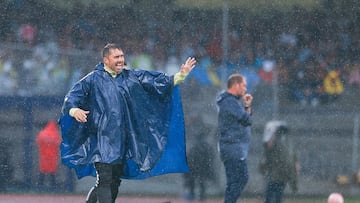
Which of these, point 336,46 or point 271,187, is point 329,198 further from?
point 336,46

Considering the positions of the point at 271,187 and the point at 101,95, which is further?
the point at 271,187

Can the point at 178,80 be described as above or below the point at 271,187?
above

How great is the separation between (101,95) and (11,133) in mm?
2191

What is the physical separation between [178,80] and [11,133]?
7.70 feet

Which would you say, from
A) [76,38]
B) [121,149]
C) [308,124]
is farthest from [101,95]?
[308,124]

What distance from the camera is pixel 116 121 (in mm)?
9430

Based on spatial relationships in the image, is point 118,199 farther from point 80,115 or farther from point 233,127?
point 80,115

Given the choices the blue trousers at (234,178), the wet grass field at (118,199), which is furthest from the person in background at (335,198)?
the blue trousers at (234,178)

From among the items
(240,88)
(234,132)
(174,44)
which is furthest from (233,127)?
(174,44)

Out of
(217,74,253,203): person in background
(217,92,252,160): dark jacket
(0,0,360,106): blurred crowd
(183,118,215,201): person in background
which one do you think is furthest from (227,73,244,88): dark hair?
(183,118,215,201): person in background

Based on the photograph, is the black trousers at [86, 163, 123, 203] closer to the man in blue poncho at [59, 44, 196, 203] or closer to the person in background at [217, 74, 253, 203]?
the man in blue poncho at [59, 44, 196, 203]

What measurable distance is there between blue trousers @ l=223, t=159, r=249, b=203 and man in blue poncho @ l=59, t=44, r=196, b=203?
1.03m

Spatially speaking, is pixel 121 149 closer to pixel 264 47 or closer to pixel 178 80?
pixel 178 80

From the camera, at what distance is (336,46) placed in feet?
37.3
